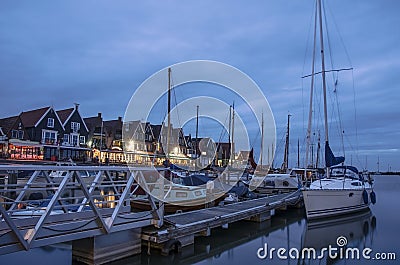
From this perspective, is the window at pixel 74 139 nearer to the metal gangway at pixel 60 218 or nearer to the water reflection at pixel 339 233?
the water reflection at pixel 339 233

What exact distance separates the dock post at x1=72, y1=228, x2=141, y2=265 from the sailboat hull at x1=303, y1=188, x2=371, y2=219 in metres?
11.7

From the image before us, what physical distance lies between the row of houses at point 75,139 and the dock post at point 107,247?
88.2 feet

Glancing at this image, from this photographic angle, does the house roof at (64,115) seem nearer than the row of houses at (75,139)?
No

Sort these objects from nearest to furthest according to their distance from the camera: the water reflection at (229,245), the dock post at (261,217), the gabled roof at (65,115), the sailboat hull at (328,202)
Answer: the water reflection at (229,245) < the dock post at (261,217) < the sailboat hull at (328,202) < the gabled roof at (65,115)

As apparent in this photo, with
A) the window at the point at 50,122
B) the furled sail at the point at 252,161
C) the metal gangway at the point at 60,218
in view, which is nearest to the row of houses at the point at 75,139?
the window at the point at 50,122

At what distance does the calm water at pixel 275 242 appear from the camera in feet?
37.2

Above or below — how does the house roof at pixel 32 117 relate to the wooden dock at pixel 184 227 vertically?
above

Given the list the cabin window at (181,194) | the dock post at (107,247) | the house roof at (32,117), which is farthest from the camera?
the house roof at (32,117)

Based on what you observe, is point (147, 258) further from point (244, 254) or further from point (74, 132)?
point (74, 132)

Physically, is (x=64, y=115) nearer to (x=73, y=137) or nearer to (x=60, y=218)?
(x=73, y=137)

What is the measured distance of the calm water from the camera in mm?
11328

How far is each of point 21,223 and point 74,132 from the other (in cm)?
4918

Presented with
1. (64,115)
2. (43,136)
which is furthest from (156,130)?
(43,136)

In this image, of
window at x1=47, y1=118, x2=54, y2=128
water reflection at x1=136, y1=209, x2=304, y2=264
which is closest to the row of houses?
window at x1=47, y1=118, x2=54, y2=128
